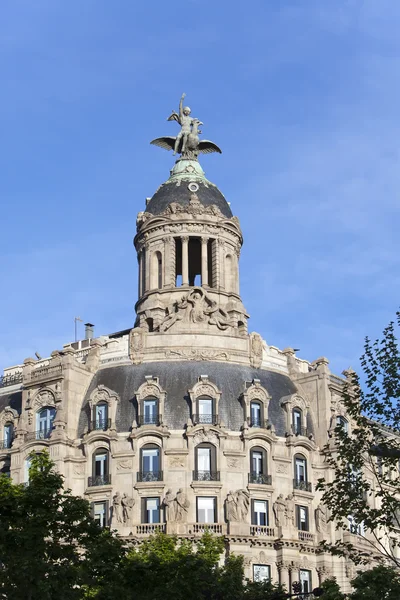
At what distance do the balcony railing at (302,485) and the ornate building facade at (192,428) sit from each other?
93 mm

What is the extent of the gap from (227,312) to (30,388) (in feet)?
58.4

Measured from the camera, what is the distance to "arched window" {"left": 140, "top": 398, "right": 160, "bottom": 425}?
93938 millimetres

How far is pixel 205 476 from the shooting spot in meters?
92.2

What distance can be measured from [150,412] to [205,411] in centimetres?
422

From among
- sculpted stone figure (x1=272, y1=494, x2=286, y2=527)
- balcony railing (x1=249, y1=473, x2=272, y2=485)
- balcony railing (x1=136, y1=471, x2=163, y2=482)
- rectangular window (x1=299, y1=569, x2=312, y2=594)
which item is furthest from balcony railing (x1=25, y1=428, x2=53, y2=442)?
rectangular window (x1=299, y1=569, x2=312, y2=594)

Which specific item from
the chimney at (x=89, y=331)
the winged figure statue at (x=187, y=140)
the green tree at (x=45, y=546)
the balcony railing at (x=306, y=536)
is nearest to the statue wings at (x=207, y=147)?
the winged figure statue at (x=187, y=140)

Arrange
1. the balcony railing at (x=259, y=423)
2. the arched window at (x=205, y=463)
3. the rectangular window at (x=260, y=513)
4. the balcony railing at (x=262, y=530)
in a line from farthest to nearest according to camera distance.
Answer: the balcony railing at (x=259, y=423) < the rectangular window at (x=260, y=513) < the arched window at (x=205, y=463) < the balcony railing at (x=262, y=530)

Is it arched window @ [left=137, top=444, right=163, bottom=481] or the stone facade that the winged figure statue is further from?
arched window @ [left=137, top=444, right=163, bottom=481]

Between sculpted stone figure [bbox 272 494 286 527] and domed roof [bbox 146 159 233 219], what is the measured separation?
93.5 ft

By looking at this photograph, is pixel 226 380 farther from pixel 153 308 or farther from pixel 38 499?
pixel 38 499

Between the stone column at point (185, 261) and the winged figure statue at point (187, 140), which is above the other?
the winged figure statue at point (187, 140)

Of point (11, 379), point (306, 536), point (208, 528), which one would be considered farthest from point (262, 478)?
point (11, 379)

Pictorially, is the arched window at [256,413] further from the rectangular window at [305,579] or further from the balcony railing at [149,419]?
the rectangular window at [305,579]

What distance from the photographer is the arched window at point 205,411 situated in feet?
308
